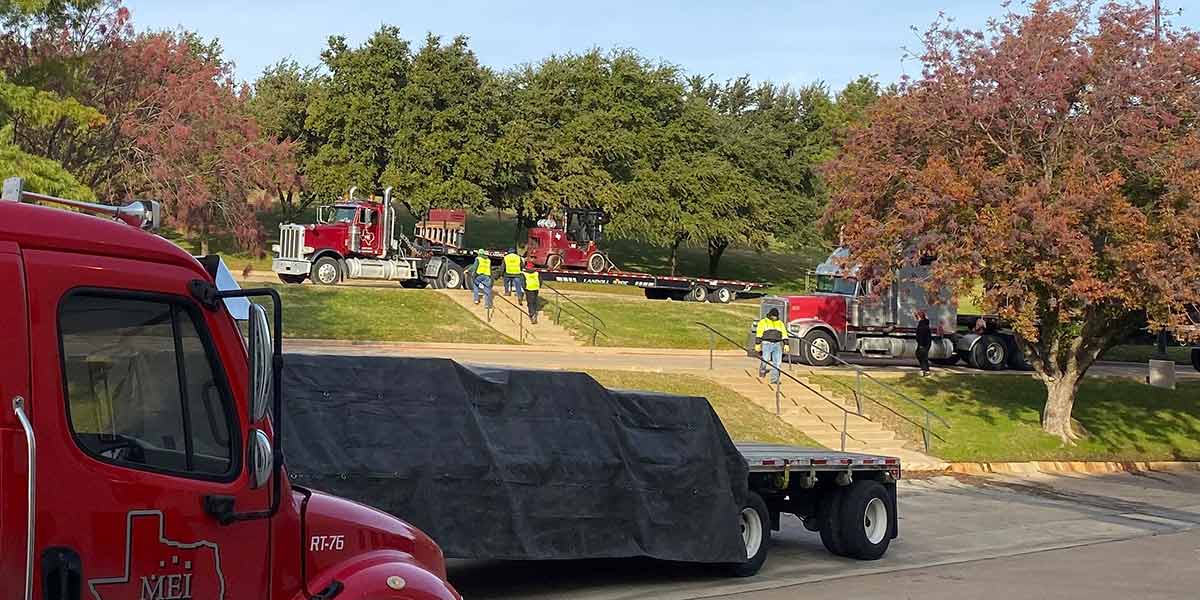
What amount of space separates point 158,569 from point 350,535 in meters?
1.06

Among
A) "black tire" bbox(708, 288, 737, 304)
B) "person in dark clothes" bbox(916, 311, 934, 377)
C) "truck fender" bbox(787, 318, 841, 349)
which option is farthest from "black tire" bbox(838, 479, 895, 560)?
"black tire" bbox(708, 288, 737, 304)

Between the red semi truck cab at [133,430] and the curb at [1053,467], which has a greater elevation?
the red semi truck cab at [133,430]

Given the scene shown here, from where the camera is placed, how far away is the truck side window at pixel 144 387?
14.6 ft

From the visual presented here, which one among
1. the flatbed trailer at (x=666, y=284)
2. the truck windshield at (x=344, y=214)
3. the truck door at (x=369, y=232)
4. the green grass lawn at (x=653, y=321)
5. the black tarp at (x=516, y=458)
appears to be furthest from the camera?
the flatbed trailer at (x=666, y=284)

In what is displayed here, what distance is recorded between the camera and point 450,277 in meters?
46.0

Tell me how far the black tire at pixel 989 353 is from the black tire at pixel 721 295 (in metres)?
15.8

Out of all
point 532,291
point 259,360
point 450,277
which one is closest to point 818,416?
point 532,291

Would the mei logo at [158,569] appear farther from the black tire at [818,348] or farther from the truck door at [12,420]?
the black tire at [818,348]

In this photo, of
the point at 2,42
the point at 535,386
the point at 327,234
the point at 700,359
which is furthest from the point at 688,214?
the point at 535,386

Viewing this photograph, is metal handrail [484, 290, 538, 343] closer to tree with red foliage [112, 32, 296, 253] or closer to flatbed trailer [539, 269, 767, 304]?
tree with red foliage [112, 32, 296, 253]

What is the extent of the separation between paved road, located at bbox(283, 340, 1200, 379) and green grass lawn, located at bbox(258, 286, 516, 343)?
1.00 m

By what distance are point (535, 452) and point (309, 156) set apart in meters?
55.6

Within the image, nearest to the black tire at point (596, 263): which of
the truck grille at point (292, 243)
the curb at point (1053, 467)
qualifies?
the truck grille at point (292, 243)

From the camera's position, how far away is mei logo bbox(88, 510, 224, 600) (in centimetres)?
441
